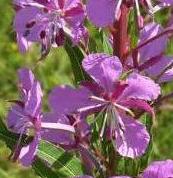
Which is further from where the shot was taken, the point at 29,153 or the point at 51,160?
the point at 51,160

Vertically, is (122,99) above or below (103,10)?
below

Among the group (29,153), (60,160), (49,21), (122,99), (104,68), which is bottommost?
(60,160)

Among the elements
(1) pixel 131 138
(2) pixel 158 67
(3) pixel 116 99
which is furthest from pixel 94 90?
(2) pixel 158 67

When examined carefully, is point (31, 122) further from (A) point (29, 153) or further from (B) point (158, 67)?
(B) point (158, 67)

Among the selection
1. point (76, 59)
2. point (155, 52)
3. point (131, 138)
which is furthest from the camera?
point (76, 59)

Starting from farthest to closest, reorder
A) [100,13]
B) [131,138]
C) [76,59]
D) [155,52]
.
→ 1. [76,59]
2. [155,52]
3. [131,138]
4. [100,13]

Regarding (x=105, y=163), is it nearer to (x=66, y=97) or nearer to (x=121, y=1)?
(x=66, y=97)

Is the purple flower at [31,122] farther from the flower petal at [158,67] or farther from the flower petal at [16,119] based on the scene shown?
the flower petal at [158,67]

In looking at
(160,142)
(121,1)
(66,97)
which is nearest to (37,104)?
(66,97)
